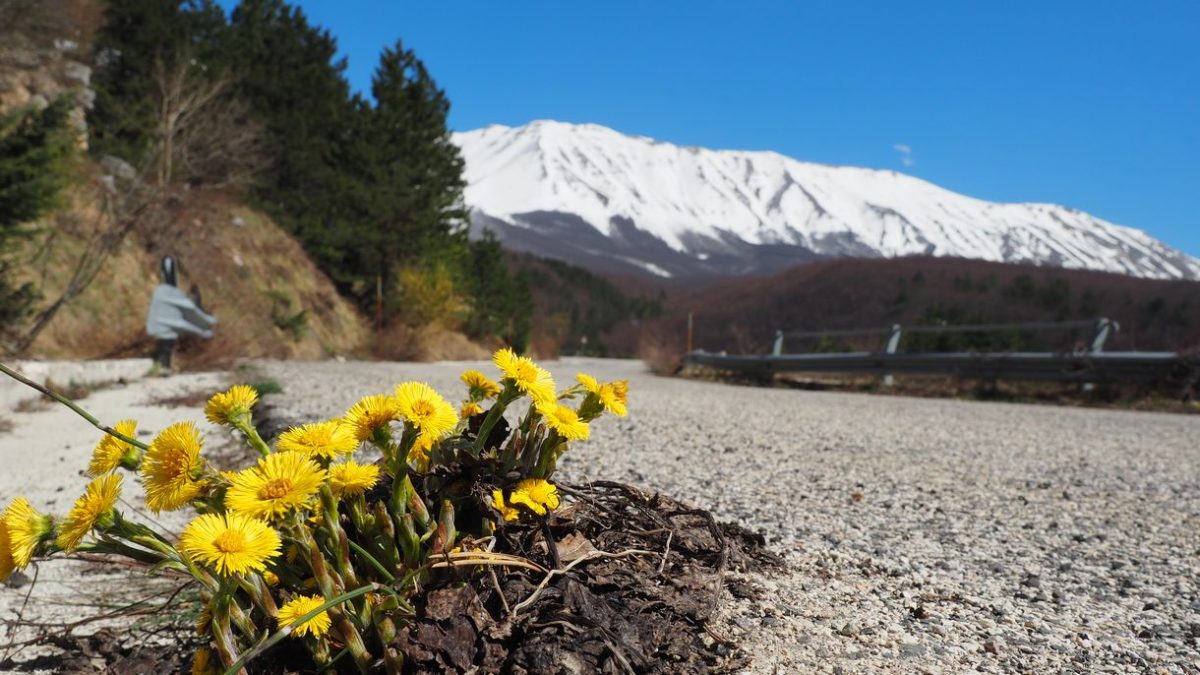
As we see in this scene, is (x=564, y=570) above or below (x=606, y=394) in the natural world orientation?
below

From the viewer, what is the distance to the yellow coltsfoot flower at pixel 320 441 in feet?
3.22

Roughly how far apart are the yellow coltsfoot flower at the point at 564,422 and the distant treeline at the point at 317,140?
15.8 meters

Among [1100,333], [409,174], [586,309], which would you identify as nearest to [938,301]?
[1100,333]

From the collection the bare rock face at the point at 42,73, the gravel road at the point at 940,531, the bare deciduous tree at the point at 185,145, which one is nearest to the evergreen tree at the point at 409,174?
the bare deciduous tree at the point at 185,145

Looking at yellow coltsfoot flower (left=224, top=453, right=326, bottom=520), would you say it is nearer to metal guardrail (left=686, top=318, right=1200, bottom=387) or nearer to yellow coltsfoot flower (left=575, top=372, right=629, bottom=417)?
yellow coltsfoot flower (left=575, top=372, right=629, bottom=417)

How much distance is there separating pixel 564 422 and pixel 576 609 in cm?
31

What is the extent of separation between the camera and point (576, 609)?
1135mm

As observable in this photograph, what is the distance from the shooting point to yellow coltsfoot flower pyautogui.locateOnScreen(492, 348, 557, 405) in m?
1.15

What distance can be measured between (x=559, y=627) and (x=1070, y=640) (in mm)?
1122

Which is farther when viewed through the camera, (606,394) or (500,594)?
(606,394)

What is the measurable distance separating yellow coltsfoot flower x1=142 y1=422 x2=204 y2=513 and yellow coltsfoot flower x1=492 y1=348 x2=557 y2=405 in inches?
17.9

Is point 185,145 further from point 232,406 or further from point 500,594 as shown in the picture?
point 500,594

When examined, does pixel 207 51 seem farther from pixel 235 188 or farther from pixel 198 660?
pixel 198 660

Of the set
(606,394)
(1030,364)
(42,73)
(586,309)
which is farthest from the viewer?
(586,309)
